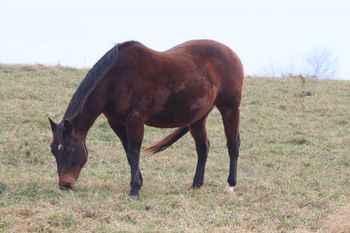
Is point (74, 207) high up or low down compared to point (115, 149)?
up

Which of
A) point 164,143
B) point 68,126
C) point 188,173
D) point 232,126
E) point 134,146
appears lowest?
point 188,173

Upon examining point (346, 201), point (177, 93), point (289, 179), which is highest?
point (177, 93)

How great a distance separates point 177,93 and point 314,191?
2041 mm

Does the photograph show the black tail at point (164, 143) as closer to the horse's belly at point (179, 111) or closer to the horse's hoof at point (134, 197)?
the horse's belly at point (179, 111)

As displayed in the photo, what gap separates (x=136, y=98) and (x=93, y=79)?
0.52 meters

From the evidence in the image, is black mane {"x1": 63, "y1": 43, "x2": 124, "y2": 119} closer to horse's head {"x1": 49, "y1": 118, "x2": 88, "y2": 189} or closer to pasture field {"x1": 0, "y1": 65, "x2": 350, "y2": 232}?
horse's head {"x1": 49, "y1": 118, "x2": 88, "y2": 189}

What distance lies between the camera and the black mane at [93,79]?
6496mm

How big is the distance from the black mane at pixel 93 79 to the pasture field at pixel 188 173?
0.93 meters

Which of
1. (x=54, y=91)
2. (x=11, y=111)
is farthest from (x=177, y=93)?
(x=54, y=91)

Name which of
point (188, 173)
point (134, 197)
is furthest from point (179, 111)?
point (188, 173)

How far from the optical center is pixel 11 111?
11750 mm

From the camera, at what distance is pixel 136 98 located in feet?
21.4

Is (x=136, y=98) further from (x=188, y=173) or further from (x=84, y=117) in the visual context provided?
(x=188, y=173)

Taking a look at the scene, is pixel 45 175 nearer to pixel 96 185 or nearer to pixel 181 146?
pixel 96 185
